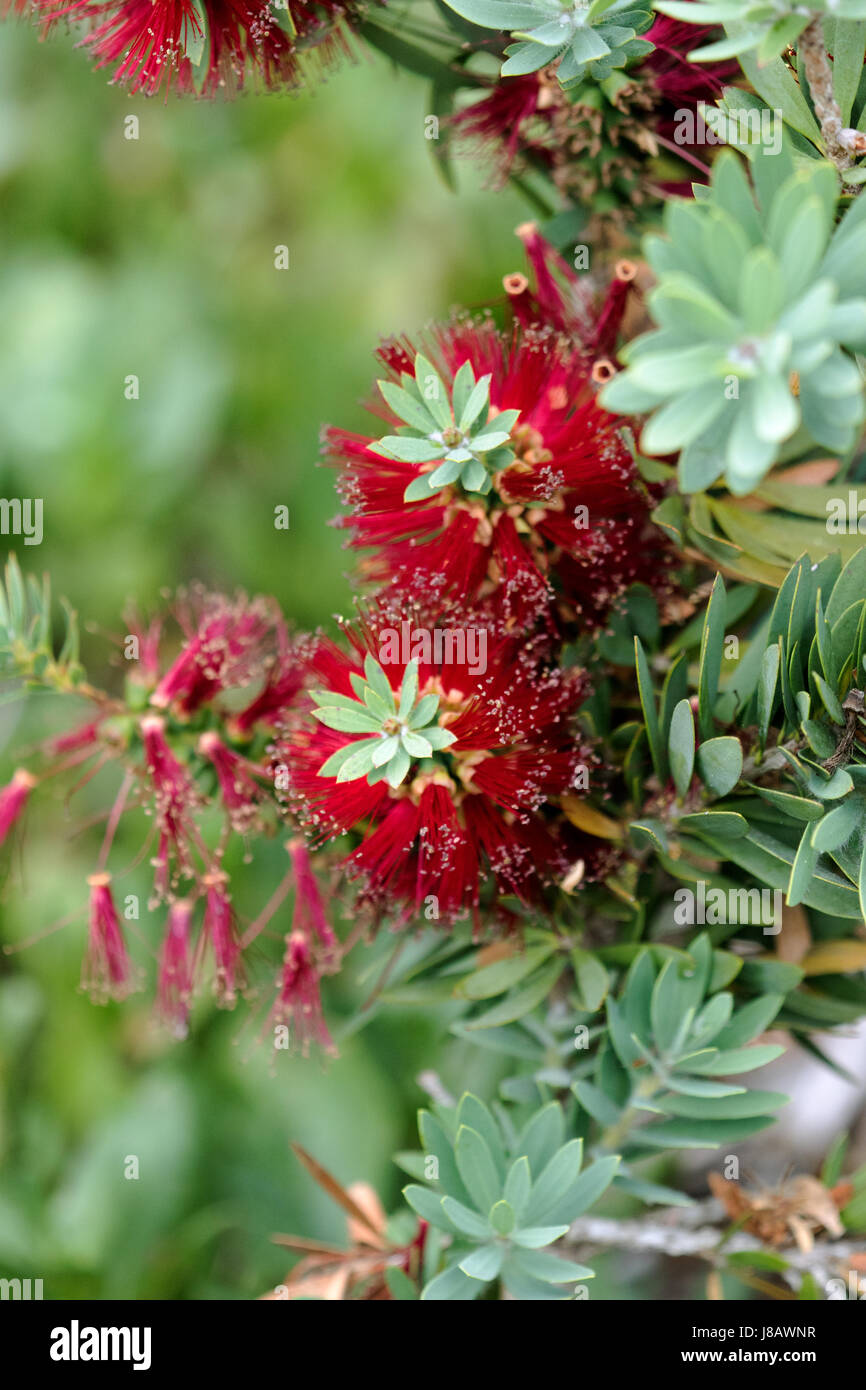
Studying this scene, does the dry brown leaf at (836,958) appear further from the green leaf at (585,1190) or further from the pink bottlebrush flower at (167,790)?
the pink bottlebrush flower at (167,790)

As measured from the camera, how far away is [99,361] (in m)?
0.91

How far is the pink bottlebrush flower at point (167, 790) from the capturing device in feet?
1.22

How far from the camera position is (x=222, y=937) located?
400 mm

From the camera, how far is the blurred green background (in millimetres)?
750

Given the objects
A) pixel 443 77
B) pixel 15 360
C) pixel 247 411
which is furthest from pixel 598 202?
pixel 15 360

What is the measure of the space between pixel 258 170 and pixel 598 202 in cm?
61

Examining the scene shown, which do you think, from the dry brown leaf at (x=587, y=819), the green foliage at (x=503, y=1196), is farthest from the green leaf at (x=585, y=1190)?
the dry brown leaf at (x=587, y=819)

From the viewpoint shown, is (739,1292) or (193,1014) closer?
(739,1292)

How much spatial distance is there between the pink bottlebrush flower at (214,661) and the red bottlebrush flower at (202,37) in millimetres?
171

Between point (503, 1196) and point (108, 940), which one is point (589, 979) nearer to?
point (503, 1196)

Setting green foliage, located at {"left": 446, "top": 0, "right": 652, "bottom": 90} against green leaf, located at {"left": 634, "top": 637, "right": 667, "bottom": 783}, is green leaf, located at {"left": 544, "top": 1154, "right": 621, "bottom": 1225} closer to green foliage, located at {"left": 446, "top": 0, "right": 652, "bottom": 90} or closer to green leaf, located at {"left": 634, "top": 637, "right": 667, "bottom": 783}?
green leaf, located at {"left": 634, "top": 637, "right": 667, "bottom": 783}

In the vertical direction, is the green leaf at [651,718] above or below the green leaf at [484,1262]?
above

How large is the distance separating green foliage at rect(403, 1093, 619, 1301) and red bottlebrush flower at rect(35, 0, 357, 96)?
33 centimetres

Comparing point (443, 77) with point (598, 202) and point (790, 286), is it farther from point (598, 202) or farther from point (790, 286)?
point (790, 286)
